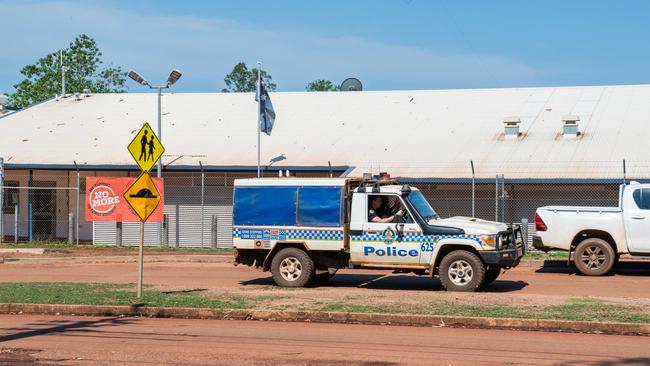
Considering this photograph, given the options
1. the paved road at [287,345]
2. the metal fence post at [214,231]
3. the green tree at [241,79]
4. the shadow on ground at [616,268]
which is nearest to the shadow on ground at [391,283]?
the shadow on ground at [616,268]

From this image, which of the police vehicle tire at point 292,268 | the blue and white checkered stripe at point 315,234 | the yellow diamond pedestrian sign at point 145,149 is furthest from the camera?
the police vehicle tire at point 292,268

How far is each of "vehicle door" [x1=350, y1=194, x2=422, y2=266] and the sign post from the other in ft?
13.4

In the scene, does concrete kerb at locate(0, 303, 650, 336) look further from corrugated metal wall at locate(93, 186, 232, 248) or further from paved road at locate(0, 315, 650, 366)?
corrugated metal wall at locate(93, 186, 232, 248)

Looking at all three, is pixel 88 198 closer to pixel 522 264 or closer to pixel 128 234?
pixel 128 234

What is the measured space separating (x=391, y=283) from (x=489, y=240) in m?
3.10

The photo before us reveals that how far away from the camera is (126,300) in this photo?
1505 cm

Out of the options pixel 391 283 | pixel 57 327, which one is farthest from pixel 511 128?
pixel 57 327

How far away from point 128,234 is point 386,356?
23178 millimetres

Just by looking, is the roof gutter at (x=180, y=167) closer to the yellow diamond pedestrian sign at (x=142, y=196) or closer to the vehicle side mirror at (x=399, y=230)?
the vehicle side mirror at (x=399, y=230)

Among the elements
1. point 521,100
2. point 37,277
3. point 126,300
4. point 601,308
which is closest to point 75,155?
point 37,277

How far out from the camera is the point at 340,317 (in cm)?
1354

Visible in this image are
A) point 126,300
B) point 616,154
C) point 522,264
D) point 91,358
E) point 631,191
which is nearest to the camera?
point 91,358

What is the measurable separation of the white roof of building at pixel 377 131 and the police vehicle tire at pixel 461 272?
12.0m

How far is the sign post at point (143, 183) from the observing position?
15.3 m
